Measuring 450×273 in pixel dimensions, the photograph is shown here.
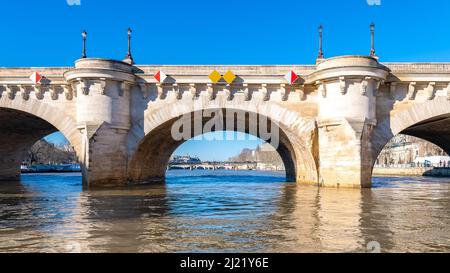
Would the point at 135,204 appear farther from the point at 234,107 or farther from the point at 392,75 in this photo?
the point at 392,75

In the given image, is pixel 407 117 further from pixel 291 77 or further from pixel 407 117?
pixel 291 77

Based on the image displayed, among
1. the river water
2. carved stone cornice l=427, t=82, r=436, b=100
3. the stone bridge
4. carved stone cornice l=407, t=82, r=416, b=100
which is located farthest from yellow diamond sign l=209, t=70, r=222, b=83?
carved stone cornice l=427, t=82, r=436, b=100

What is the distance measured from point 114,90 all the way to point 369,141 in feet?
54.9

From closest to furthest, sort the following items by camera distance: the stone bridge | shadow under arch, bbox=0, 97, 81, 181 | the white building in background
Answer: the stone bridge, shadow under arch, bbox=0, 97, 81, 181, the white building in background

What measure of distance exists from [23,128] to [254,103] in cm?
2263

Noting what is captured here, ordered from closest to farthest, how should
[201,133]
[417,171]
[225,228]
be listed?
[225,228], [201,133], [417,171]

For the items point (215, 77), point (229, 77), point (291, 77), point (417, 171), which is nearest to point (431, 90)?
point (291, 77)

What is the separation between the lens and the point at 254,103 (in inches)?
1068

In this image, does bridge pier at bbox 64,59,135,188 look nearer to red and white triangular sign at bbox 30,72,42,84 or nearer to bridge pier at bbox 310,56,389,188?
red and white triangular sign at bbox 30,72,42,84

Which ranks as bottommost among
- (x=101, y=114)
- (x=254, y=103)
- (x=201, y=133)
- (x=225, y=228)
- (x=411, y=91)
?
(x=225, y=228)

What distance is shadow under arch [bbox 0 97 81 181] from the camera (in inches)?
1085

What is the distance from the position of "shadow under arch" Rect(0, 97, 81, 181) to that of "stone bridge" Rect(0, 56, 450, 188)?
98 mm

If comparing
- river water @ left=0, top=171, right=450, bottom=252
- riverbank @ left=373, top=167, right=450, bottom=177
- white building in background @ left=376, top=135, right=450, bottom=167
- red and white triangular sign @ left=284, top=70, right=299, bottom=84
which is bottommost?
riverbank @ left=373, top=167, right=450, bottom=177
